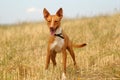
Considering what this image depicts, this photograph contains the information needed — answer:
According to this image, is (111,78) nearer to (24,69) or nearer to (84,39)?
(24,69)

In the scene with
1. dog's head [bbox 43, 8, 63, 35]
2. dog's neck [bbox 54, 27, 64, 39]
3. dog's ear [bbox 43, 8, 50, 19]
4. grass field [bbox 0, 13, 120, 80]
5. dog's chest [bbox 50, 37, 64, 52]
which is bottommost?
grass field [bbox 0, 13, 120, 80]

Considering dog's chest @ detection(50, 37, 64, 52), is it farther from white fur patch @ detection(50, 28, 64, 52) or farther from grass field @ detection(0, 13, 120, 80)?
grass field @ detection(0, 13, 120, 80)

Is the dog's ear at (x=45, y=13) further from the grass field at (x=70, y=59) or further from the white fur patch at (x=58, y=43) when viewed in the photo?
the grass field at (x=70, y=59)

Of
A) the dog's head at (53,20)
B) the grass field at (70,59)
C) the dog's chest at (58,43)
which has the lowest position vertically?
the grass field at (70,59)

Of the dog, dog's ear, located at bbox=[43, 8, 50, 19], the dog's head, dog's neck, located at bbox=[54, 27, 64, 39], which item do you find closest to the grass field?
the dog

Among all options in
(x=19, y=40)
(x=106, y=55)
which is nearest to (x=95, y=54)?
(x=106, y=55)

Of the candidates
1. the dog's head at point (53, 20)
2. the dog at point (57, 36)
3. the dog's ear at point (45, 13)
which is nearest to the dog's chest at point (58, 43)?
the dog at point (57, 36)

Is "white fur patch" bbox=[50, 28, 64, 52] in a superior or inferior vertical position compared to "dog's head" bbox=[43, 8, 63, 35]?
inferior

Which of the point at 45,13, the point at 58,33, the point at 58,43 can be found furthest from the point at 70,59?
the point at 45,13

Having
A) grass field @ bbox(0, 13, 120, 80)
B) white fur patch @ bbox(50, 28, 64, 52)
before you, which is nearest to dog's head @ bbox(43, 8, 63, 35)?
white fur patch @ bbox(50, 28, 64, 52)

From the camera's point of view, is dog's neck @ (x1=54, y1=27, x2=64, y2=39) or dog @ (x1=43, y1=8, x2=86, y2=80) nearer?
dog @ (x1=43, y1=8, x2=86, y2=80)

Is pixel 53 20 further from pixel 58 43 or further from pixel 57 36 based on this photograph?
pixel 58 43

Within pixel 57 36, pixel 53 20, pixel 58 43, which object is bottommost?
pixel 58 43

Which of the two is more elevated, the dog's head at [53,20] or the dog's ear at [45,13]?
the dog's ear at [45,13]
